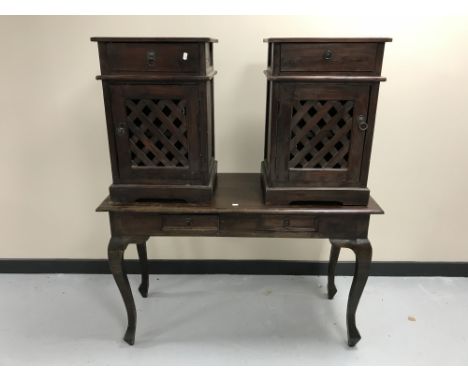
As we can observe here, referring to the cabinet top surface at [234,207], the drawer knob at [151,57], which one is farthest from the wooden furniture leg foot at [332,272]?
the drawer knob at [151,57]

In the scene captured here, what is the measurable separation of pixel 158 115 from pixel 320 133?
0.62 metres

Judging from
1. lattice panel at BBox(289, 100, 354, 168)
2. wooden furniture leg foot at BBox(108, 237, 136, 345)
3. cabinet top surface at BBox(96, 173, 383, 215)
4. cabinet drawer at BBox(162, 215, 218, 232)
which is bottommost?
wooden furniture leg foot at BBox(108, 237, 136, 345)

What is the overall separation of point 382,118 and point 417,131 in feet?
0.67

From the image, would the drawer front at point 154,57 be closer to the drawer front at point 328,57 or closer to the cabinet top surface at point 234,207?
the drawer front at point 328,57

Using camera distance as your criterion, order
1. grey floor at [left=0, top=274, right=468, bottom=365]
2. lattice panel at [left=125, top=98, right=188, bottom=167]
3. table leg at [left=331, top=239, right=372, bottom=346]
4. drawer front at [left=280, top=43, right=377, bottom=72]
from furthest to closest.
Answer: grey floor at [left=0, top=274, right=468, bottom=365], table leg at [left=331, top=239, right=372, bottom=346], lattice panel at [left=125, top=98, right=188, bottom=167], drawer front at [left=280, top=43, right=377, bottom=72]

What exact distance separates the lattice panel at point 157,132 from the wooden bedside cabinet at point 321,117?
1.15 ft

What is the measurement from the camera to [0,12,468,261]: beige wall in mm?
1643

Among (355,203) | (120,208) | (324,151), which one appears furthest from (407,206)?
(120,208)

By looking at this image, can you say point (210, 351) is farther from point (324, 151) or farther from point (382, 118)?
point (382, 118)

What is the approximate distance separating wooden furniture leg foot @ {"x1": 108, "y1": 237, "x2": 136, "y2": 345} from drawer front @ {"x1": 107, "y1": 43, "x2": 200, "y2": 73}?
27.1 inches

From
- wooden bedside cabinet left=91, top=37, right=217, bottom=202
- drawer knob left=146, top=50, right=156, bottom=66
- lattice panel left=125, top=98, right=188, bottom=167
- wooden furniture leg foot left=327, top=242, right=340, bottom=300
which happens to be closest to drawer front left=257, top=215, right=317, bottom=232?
wooden bedside cabinet left=91, top=37, right=217, bottom=202

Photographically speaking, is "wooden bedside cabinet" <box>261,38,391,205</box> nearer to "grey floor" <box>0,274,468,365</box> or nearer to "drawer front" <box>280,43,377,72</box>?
"drawer front" <box>280,43,377,72</box>

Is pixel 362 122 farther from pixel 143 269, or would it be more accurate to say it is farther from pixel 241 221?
pixel 143 269

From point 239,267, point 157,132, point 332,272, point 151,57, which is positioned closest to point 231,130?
point 157,132
